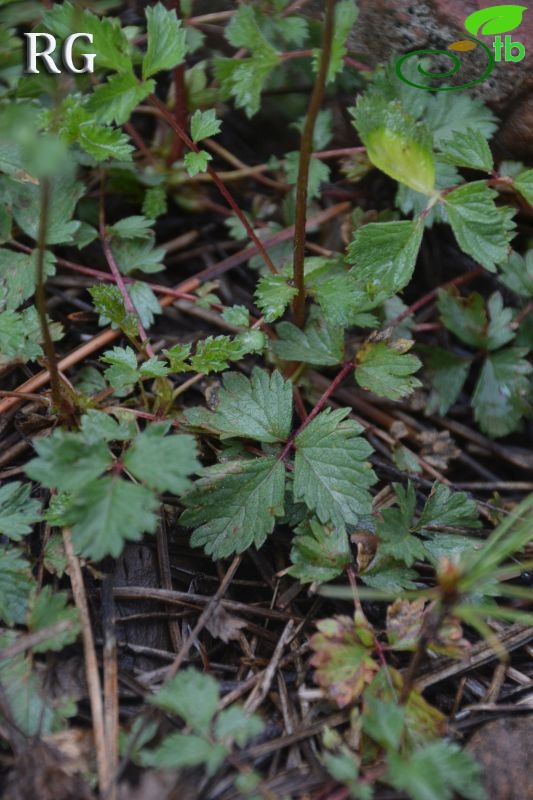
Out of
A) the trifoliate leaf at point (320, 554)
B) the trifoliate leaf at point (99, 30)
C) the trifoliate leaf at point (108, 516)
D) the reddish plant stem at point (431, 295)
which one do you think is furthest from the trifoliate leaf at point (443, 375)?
the trifoliate leaf at point (99, 30)

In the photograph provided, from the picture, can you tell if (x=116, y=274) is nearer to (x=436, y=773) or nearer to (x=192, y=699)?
(x=192, y=699)

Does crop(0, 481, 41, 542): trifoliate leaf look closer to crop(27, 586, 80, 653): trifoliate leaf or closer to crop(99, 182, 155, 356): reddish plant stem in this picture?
crop(27, 586, 80, 653): trifoliate leaf

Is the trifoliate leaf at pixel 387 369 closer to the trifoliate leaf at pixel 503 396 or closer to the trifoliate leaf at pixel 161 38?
the trifoliate leaf at pixel 503 396

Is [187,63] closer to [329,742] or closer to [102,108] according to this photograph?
[102,108]

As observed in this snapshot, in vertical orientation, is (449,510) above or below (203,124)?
below

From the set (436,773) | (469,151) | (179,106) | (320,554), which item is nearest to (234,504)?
(320,554)

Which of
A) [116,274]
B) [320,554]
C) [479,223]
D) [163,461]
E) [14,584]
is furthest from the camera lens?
[116,274]

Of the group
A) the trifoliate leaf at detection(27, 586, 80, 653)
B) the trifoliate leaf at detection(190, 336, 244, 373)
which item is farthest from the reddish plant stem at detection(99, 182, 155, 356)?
the trifoliate leaf at detection(27, 586, 80, 653)
